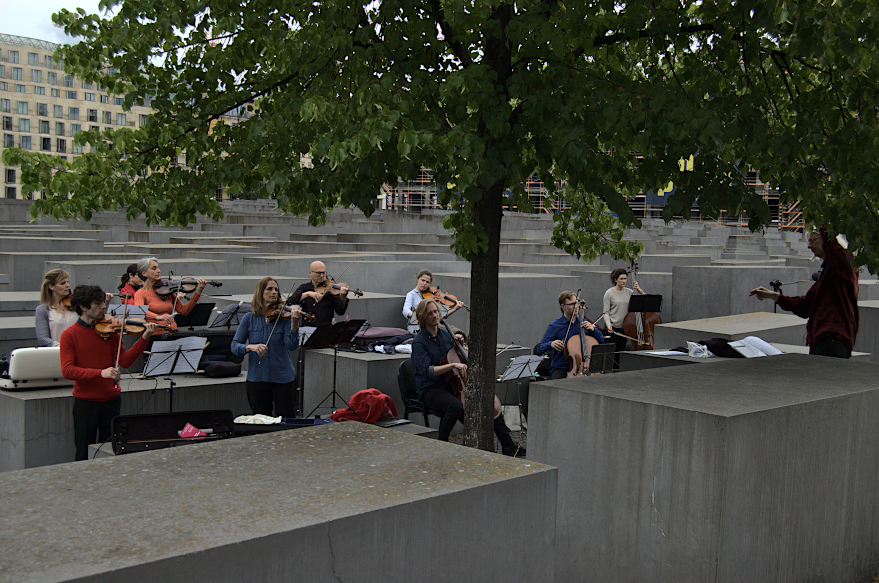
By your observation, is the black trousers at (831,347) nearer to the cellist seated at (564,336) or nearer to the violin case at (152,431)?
the cellist seated at (564,336)

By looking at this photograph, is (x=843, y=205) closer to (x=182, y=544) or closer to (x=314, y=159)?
(x=314, y=159)

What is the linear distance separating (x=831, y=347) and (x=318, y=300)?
5630 mm

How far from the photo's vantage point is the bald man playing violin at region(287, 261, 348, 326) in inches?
419

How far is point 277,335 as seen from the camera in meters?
8.20

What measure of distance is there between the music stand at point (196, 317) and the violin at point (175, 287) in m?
0.24

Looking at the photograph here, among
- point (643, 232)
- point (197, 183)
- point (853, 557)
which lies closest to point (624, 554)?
point (853, 557)

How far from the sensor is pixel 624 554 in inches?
194

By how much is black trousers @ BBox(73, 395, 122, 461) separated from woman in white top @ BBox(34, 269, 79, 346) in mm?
1990

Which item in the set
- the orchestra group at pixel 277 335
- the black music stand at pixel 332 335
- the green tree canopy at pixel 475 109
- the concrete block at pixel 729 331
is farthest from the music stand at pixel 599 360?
the green tree canopy at pixel 475 109

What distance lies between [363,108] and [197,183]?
1.83 m

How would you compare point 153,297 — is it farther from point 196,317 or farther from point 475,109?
point 475,109

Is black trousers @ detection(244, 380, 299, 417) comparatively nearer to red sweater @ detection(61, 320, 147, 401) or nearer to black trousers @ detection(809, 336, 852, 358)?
red sweater @ detection(61, 320, 147, 401)

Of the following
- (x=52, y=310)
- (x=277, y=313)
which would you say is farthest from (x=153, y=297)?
(x=277, y=313)

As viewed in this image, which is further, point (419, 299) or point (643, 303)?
point (643, 303)
